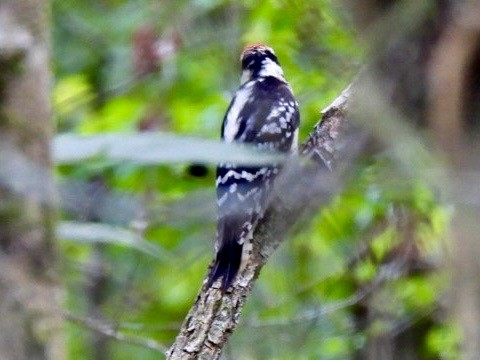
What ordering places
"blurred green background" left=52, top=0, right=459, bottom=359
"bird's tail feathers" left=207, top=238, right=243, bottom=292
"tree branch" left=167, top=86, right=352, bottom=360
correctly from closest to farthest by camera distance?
"tree branch" left=167, top=86, right=352, bottom=360 < "bird's tail feathers" left=207, top=238, right=243, bottom=292 < "blurred green background" left=52, top=0, right=459, bottom=359

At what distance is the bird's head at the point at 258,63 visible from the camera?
4.46m

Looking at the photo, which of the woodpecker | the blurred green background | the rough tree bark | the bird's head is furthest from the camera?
the blurred green background

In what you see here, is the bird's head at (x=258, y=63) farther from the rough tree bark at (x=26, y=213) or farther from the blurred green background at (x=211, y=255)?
the rough tree bark at (x=26, y=213)

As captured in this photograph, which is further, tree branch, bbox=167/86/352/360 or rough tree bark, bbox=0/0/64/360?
tree branch, bbox=167/86/352/360

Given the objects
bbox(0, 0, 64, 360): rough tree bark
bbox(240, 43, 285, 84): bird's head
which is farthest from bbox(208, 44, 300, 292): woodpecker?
Answer: bbox(0, 0, 64, 360): rough tree bark

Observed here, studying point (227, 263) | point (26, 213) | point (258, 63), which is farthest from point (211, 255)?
point (26, 213)

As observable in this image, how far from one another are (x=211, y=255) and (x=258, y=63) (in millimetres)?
872

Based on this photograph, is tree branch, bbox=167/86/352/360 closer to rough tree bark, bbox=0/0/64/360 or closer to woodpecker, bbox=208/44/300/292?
woodpecker, bbox=208/44/300/292

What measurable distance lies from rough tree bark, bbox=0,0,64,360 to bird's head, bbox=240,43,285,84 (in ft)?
8.32

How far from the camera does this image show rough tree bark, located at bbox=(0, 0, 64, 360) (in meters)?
1.79

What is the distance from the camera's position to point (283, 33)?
5.20 m

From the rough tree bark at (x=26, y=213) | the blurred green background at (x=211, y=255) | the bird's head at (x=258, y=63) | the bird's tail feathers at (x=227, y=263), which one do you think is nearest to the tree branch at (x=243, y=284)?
the bird's tail feathers at (x=227, y=263)

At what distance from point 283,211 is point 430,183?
212 cm

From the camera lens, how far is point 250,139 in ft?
12.8
